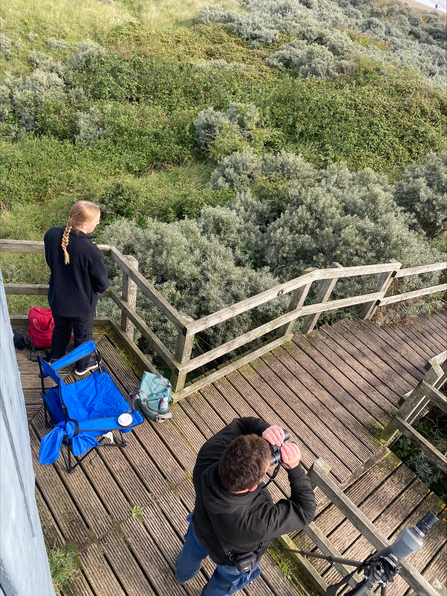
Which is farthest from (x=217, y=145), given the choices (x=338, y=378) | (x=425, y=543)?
(x=425, y=543)

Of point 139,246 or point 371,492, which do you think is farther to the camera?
point 139,246

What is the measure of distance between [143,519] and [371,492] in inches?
94.7

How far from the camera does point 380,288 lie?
5965mm

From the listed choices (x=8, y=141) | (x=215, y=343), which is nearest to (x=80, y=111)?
(x=8, y=141)

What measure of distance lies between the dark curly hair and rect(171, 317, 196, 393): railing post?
1675mm

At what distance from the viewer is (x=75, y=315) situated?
367 cm

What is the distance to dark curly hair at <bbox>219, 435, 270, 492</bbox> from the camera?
6.49 ft

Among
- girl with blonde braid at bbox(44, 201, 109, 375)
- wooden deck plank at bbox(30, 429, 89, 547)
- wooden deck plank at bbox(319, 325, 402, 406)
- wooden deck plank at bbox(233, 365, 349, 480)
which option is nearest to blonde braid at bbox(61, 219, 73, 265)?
girl with blonde braid at bbox(44, 201, 109, 375)

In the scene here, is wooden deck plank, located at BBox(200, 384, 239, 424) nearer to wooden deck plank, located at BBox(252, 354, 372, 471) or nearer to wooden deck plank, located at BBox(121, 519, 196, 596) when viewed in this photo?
wooden deck plank, located at BBox(252, 354, 372, 471)

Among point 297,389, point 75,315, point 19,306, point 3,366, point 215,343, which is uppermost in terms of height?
point 3,366

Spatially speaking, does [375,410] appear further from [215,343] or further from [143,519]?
[143,519]

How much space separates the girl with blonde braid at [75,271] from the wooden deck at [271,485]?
0.75m

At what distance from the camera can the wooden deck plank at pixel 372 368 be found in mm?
5199

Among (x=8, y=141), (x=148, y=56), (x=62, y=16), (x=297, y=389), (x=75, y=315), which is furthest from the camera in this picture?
(x=62, y=16)
